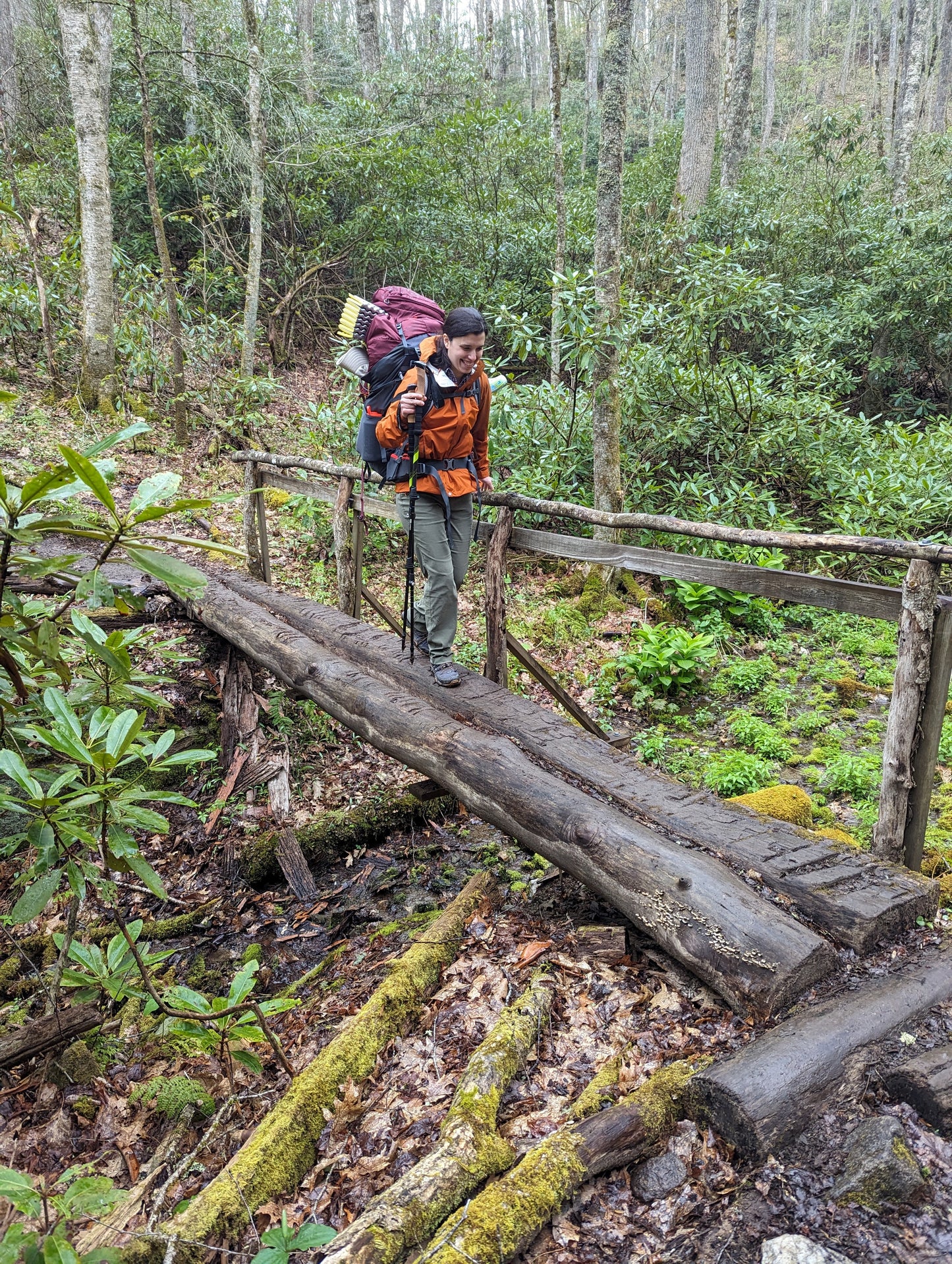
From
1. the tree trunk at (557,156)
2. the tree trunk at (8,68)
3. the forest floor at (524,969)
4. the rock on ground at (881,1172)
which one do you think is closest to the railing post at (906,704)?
the forest floor at (524,969)

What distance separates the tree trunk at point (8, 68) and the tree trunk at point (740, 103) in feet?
43.2

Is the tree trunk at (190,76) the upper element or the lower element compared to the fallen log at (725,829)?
upper

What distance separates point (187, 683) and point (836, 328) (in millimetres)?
9545

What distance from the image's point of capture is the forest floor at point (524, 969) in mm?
2053

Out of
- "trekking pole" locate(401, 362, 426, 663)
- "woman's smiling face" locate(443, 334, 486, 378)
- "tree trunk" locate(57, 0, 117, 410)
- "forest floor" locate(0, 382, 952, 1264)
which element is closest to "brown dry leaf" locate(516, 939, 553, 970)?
"forest floor" locate(0, 382, 952, 1264)

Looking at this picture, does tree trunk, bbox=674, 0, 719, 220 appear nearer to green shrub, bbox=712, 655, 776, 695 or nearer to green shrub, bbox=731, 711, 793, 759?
green shrub, bbox=712, 655, 776, 695

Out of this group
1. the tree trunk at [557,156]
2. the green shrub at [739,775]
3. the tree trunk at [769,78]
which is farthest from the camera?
the tree trunk at [769,78]

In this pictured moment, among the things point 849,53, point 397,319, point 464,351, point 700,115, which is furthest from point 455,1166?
point 849,53

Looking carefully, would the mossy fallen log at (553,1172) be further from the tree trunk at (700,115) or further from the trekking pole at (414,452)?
the tree trunk at (700,115)

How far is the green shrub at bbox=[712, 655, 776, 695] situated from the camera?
21.6 feet

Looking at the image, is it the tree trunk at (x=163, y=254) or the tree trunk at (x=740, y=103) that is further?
the tree trunk at (x=740, y=103)

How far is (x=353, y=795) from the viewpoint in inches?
227

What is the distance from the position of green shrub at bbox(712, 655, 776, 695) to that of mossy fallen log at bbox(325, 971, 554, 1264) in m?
4.44

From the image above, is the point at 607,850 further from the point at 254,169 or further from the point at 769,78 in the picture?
the point at 769,78
